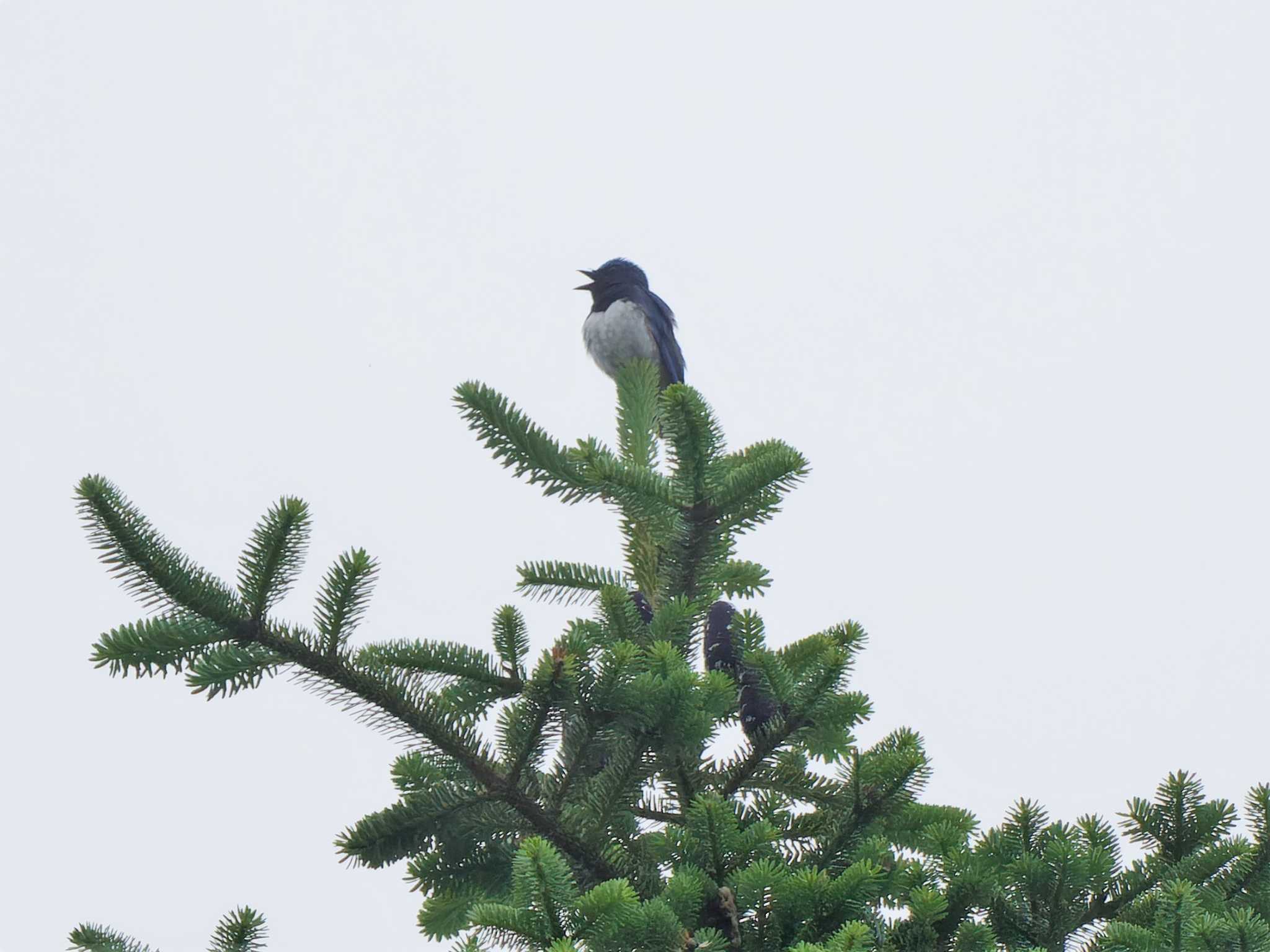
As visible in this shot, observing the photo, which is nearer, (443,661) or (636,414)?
(443,661)

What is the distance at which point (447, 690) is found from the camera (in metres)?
3.09

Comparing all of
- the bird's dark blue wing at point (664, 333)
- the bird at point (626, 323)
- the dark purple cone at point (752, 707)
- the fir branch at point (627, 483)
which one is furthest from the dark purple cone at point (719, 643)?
the bird's dark blue wing at point (664, 333)

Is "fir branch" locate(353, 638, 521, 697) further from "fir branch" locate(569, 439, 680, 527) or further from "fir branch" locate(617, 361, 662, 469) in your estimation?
"fir branch" locate(617, 361, 662, 469)

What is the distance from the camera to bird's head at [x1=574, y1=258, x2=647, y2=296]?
29.3ft

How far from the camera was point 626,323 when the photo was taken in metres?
8.37

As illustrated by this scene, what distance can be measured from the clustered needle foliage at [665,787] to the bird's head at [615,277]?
19.0 feet

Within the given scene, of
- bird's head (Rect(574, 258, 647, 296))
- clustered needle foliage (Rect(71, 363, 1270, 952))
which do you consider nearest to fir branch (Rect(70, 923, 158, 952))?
clustered needle foliage (Rect(71, 363, 1270, 952))

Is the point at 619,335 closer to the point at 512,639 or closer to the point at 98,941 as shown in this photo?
the point at 512,639

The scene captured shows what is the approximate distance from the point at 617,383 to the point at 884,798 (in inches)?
71.6

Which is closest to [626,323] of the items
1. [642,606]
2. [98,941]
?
[642,606]

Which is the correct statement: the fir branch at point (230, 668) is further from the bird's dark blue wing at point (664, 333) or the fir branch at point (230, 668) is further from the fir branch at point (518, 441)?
the bird's dark blue wing at point (664, 333)

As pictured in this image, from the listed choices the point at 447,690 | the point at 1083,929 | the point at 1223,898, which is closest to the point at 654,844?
the point at 447,690

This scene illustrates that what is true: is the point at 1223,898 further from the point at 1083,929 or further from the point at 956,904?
the point at 956,904

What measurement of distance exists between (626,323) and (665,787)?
18.2ft
